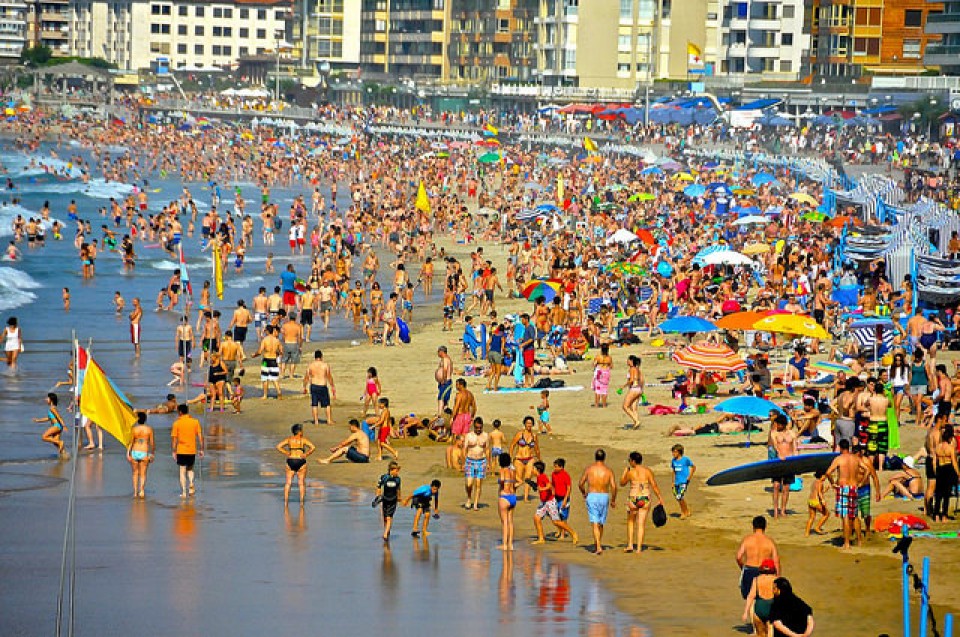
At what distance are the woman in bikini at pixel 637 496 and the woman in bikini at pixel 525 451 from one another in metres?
1.67

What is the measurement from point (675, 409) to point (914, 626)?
9681 millimetres

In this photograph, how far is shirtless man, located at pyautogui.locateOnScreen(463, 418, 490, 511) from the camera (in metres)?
18.3

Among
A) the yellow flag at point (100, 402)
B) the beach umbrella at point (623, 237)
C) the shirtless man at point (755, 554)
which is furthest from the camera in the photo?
the beach umbrella at point (623, 237)

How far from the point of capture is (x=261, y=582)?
1561 centimetres

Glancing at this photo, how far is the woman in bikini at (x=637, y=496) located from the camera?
53.4 ft

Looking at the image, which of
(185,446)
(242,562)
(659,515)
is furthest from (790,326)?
(242,562)

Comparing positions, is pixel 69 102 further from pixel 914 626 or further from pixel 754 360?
pixel 914 626

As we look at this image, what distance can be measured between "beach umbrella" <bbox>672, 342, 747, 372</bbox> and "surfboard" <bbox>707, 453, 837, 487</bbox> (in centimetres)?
545

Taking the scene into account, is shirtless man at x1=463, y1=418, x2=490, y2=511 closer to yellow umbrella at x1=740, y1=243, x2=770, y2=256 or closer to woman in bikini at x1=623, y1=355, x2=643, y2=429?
woman in bikini at x1=623, y1=355, x2=643, y2=429

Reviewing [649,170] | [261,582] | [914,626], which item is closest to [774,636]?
[914,626]

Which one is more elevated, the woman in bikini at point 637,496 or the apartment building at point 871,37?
the apartment building at point 871,37

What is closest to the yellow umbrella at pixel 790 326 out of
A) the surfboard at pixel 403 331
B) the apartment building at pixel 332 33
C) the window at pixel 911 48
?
the surfboard at pixel 403 331

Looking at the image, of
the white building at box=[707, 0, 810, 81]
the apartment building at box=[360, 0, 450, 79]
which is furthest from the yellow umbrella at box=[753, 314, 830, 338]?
the apartment building at box=[360, 0, 450, 79]

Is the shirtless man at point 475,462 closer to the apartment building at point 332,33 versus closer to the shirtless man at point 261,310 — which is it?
the shirtless man at point 261,310
